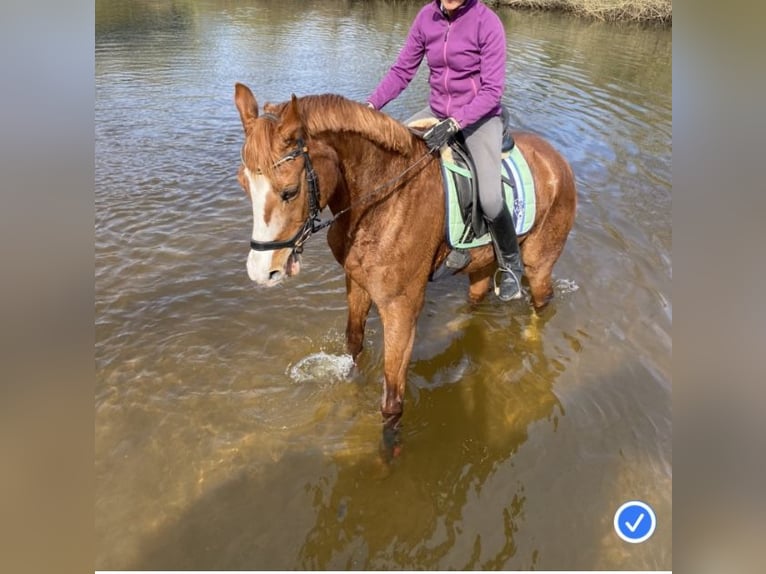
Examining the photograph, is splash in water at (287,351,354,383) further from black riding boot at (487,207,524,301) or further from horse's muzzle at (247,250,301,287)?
horse's muzzle at (247,250,301,287)

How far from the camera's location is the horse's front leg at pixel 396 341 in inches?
154

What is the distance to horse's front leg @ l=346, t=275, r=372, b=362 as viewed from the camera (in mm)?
4582

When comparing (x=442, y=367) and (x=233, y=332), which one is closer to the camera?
(x=442, y=367)

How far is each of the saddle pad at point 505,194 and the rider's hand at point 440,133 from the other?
0.73 ft

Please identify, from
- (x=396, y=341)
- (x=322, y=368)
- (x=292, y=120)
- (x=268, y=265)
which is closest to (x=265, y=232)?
(x=268, y=265)

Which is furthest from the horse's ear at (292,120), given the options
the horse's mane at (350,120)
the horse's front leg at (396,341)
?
the horse's front leg at (396,341)

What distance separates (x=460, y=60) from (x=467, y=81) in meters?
0.19

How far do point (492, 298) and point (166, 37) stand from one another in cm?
2108

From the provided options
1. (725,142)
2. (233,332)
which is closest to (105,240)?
(233,332)

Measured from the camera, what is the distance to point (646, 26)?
30.8 m

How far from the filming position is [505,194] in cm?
474

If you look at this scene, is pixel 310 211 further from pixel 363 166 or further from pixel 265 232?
pixel 363 166

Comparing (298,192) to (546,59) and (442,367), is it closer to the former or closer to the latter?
(442,367)

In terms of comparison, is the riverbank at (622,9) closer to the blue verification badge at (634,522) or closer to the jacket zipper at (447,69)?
the jacket zipper at (447,69)
